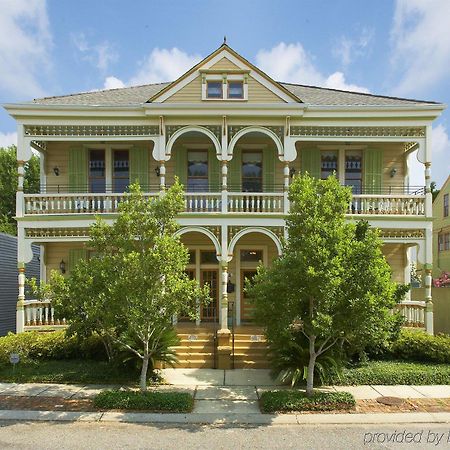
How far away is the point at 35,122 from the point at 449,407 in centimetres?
1470

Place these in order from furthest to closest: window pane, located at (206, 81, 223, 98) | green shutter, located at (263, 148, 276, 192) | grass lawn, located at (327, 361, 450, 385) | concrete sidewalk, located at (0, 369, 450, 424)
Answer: green shutter, located at (263, 148, 276, 192) < window pane, located at (206, 81, 223, 98) < grass lawn, located at (327, 361, 450, 385) < concrete sidewalk, located at (0, 369, 450, 424)

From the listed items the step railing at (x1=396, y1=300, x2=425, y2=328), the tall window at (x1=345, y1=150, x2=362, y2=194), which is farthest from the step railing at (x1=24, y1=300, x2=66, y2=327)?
the tall window at (x1=345, y1=150, x2=362, y2=194)

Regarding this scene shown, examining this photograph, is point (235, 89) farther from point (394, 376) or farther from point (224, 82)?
point (394, 376)

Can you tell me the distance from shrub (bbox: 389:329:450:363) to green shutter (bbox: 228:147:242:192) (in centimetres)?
759

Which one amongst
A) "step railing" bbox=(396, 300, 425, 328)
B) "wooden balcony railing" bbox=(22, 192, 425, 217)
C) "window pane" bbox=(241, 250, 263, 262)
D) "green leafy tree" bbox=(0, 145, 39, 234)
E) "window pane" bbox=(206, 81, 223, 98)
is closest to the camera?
"step railing" bbox=(396, 300, 425, 328)

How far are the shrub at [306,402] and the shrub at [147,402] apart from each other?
1.76 metres

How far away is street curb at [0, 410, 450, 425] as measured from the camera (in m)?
7.83

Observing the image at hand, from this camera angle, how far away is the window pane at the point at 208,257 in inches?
602

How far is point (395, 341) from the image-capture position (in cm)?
1142

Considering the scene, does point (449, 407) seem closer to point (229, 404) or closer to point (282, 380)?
point (282, 380)

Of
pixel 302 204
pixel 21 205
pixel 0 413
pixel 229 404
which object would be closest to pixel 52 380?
pixel 0 413

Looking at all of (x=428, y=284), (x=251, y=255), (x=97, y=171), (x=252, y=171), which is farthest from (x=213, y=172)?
(x=428, y=284)

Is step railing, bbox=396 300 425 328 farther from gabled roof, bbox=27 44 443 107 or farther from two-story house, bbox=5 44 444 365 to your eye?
gabled roof, bbox=27 44 443 107

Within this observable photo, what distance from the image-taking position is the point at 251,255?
604 inches
